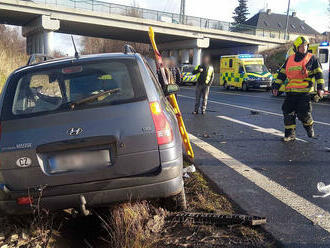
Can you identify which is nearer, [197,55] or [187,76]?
[187,76]

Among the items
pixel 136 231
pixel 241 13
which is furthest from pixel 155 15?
pixel 241 13

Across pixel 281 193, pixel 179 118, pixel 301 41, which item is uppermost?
pixel 301 41

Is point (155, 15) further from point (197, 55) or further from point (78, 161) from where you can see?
point (78, 161)

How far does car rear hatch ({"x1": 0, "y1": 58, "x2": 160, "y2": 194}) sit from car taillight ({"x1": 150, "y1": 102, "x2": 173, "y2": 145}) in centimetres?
5

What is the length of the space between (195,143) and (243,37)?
38.3 m

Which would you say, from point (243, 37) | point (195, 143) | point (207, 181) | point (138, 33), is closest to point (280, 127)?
point (195, 143)

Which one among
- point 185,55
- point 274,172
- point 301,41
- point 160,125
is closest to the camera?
point 160,125

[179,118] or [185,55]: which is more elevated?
[185,55]

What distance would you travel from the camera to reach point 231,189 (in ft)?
12.4

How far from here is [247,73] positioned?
2208 centimetres

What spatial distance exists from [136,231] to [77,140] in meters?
0.87

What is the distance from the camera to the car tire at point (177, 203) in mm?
3137

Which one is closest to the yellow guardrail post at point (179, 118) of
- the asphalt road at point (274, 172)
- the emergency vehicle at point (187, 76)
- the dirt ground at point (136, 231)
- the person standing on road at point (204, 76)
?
the asphalt road at point (274, 172)

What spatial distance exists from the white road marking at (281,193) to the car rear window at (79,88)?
1927mm
